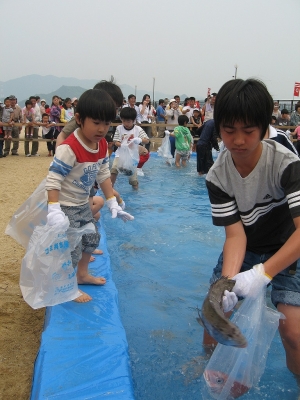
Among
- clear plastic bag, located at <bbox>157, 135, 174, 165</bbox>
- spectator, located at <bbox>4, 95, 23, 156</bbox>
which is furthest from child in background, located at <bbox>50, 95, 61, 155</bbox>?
clear plastic bag, located at <bbox>157, 135, 174, 165</bbox>

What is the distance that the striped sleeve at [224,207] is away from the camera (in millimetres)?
2154

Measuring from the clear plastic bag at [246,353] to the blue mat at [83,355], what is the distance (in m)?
0.45

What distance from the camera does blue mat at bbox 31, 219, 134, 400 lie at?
2.01 meters

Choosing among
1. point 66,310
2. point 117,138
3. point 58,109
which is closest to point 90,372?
point 66,310

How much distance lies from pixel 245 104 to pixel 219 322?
0.90 m

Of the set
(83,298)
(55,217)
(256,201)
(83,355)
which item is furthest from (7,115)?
(256,201)

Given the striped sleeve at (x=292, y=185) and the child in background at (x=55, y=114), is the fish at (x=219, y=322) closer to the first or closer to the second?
the striped sleeve at (x=292, y=185)

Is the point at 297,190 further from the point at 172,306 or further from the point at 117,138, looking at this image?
the point at 117,138

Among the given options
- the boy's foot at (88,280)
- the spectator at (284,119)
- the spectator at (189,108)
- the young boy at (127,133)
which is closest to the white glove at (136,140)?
the young boy at (127,133)

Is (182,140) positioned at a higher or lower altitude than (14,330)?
higher

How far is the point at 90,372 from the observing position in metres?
2.15

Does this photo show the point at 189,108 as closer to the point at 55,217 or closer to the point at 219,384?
the point at 55,217

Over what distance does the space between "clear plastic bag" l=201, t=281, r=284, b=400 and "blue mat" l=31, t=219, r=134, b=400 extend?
1.48 feet

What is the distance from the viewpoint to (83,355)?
228 cm
